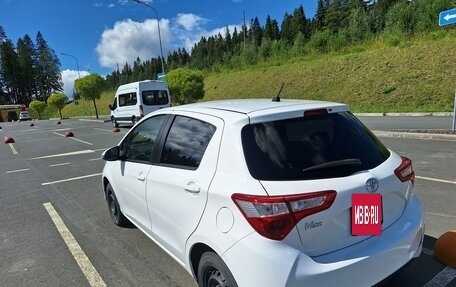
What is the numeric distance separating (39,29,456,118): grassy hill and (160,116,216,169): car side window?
17.5m

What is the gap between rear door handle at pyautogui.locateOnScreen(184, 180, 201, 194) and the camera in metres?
2.71


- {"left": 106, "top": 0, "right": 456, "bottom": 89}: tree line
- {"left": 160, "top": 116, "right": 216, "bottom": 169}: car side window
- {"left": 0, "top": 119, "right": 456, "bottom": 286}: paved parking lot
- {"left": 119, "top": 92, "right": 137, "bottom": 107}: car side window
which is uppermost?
{"left": 106, "top": 0, "right": 456, "bottom": 89}: tree line

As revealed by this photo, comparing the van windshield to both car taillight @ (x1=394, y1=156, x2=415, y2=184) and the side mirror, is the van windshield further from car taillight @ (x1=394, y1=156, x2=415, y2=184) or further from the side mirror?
car taillight @ (x1=394, y1=156, x2=415, y2=184)

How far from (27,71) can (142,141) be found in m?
115

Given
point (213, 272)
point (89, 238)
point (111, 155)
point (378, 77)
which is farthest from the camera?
point (378, 77)

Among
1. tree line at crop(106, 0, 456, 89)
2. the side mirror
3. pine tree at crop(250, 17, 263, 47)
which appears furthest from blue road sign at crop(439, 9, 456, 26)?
pine tree at crop(250, 17, 263, 47)

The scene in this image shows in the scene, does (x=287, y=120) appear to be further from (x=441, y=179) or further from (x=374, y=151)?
(x=441, y=179)

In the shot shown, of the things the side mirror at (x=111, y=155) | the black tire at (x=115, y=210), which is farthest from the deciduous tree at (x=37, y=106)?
the side mirror at (x=111, y=155)

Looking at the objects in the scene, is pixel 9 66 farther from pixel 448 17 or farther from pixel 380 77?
pixel 448 17

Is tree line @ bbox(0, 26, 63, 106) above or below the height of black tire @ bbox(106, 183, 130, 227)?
above

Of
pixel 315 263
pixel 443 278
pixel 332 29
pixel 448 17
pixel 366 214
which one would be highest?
pixel 332 29

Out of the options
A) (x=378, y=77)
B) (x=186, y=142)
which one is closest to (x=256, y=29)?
(x=378, y=77)

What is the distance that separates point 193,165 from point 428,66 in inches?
915

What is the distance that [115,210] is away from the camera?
4941 mm
